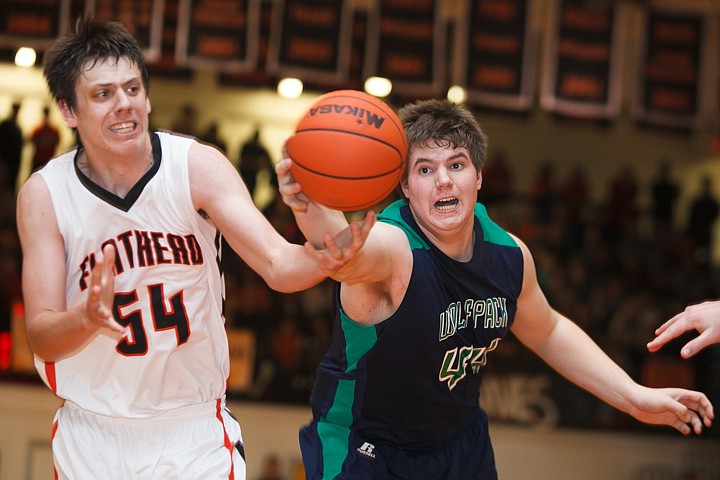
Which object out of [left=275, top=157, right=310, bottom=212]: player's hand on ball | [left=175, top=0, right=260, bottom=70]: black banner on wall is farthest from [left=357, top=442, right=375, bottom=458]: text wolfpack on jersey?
[left=175, top=0, right=260, bottom=70]: black banner on wall

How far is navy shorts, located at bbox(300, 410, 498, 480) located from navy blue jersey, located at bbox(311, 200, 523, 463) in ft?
0.06

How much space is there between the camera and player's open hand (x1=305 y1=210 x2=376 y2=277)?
3086 millimetres

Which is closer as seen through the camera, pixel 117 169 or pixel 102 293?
pixel 102 293

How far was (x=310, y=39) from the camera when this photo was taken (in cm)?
1107

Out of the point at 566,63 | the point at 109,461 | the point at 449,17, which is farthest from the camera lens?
the point at 449,17

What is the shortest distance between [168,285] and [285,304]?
24.5 feet

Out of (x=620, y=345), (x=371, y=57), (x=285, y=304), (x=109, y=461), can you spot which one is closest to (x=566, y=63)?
(x=371, y=57)

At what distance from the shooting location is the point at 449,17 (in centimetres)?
1358

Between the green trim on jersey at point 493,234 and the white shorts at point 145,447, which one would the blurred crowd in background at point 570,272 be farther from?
the white shorts at point 145,447

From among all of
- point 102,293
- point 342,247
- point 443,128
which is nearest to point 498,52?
point 443,128

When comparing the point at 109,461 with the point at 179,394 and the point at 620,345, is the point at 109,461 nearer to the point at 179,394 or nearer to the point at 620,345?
the point at 179,394

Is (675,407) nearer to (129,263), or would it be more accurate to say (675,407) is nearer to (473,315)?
(473,315)

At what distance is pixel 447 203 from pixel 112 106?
136 cm

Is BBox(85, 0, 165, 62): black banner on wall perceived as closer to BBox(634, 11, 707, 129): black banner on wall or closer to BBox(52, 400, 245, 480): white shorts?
BBox(634, 11, 707, 129): black banner on wall
